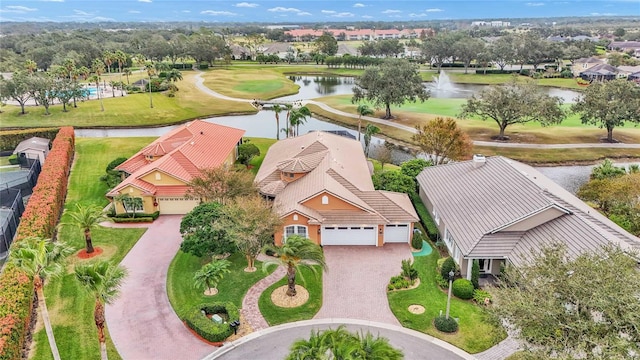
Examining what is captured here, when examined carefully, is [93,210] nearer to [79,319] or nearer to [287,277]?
[79,319]

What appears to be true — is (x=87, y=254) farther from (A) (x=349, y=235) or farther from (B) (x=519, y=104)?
(B) (x=519, y=104)

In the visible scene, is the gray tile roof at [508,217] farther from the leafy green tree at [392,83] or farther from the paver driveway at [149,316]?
the leafy green tree at [392,83]

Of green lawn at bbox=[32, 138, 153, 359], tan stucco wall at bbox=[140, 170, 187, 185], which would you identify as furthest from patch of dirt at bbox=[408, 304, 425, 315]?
tan stucco wall at bbox=[140, 170, 187, 185]

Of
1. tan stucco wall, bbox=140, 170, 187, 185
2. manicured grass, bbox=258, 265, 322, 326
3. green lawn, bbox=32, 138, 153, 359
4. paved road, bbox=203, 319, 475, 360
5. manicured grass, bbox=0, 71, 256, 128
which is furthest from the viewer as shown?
manicured grass, bbox=0, 71, 256, 128

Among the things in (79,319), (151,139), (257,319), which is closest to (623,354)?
(257,319)

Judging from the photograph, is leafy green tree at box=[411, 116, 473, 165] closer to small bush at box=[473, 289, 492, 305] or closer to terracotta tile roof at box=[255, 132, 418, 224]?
terracotta tile roof at box=[255, 132, 418, 224]

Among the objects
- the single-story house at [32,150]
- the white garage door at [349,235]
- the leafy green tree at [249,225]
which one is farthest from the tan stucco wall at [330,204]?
the single-story house at [32,150]
